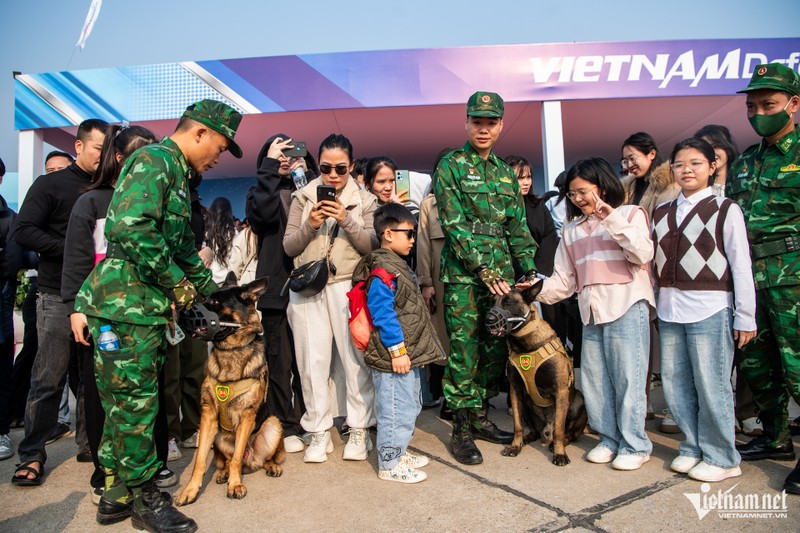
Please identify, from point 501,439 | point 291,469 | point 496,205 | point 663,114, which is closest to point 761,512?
point 501,439

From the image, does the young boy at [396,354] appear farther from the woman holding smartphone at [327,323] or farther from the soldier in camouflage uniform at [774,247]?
the soldier in camouflage uniform at [774,247]

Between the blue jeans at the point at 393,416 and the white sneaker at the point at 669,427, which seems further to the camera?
the white sneaker at the point at 669,427

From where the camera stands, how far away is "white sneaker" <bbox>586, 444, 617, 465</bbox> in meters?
3.46

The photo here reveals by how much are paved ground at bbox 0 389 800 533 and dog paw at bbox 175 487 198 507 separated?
5cm

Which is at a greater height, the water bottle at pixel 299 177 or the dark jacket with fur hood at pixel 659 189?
the water bottle at pixel 299 177

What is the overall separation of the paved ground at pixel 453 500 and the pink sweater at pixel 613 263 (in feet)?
3.31

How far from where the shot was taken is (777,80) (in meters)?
3.25

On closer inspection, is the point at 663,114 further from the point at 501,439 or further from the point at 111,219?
the point at 111,219

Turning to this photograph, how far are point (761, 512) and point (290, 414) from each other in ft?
9.59

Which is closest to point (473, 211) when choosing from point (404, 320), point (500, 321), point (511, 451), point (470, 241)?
point (470, 241)

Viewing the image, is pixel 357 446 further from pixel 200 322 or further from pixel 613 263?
pixel 613 263

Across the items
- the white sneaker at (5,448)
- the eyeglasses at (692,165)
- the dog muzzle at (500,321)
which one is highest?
the eyeglasses at (692,165)

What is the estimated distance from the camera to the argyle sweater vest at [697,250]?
3129mm

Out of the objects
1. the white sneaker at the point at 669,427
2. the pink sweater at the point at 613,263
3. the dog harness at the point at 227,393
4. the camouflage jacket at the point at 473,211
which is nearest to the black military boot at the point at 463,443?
the camouflage jacket at the point at 473,211
